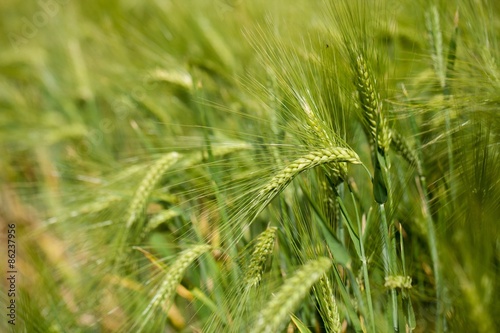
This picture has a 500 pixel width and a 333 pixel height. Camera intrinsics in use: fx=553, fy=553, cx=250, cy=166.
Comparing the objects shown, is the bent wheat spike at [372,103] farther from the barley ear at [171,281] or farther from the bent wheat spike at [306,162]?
the barley ear at [171,281]

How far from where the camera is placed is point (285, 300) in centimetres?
68

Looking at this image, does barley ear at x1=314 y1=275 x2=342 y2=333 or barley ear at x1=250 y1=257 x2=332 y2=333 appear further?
barley ear at x1=314 y1=275 x2=342 y2=333

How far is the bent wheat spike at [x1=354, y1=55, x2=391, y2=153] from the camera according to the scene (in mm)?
847

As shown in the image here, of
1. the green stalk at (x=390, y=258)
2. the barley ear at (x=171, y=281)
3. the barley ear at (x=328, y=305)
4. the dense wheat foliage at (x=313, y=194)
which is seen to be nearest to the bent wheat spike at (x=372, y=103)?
the dense wheat foliage at (x=313, y=194)

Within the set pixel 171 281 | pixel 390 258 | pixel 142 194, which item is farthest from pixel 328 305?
pixel 142 194

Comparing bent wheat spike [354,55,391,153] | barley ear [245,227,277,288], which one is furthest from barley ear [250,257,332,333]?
bent wheat spike [354,55,391,153]

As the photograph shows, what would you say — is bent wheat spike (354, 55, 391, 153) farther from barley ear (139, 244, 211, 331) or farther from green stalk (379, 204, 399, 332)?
barley ear (139, 244, 211, 331)

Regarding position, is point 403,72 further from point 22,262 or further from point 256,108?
point 22,262

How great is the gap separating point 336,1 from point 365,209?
0.39 metres

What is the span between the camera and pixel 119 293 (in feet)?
3.79

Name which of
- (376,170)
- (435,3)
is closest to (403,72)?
(435,3)

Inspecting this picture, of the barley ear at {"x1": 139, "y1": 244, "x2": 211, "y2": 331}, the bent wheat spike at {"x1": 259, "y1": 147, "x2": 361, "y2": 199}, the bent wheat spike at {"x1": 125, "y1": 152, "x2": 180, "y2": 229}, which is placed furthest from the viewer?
the bent wheat spike at {"x1": 125, "y1": 152, "x2": 180, "y2": 229}

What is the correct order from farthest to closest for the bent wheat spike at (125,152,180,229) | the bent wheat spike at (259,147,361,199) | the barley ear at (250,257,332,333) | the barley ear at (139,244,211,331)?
the bent wheat spike at (125,152,180,229) < the barley ear at (139,244,211,331) < the bent wheat spike at (259,147,361,199) < the barley ear at (250,257,332,333)

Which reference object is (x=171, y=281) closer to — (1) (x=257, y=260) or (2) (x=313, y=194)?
(1) (x=257, y=260)
